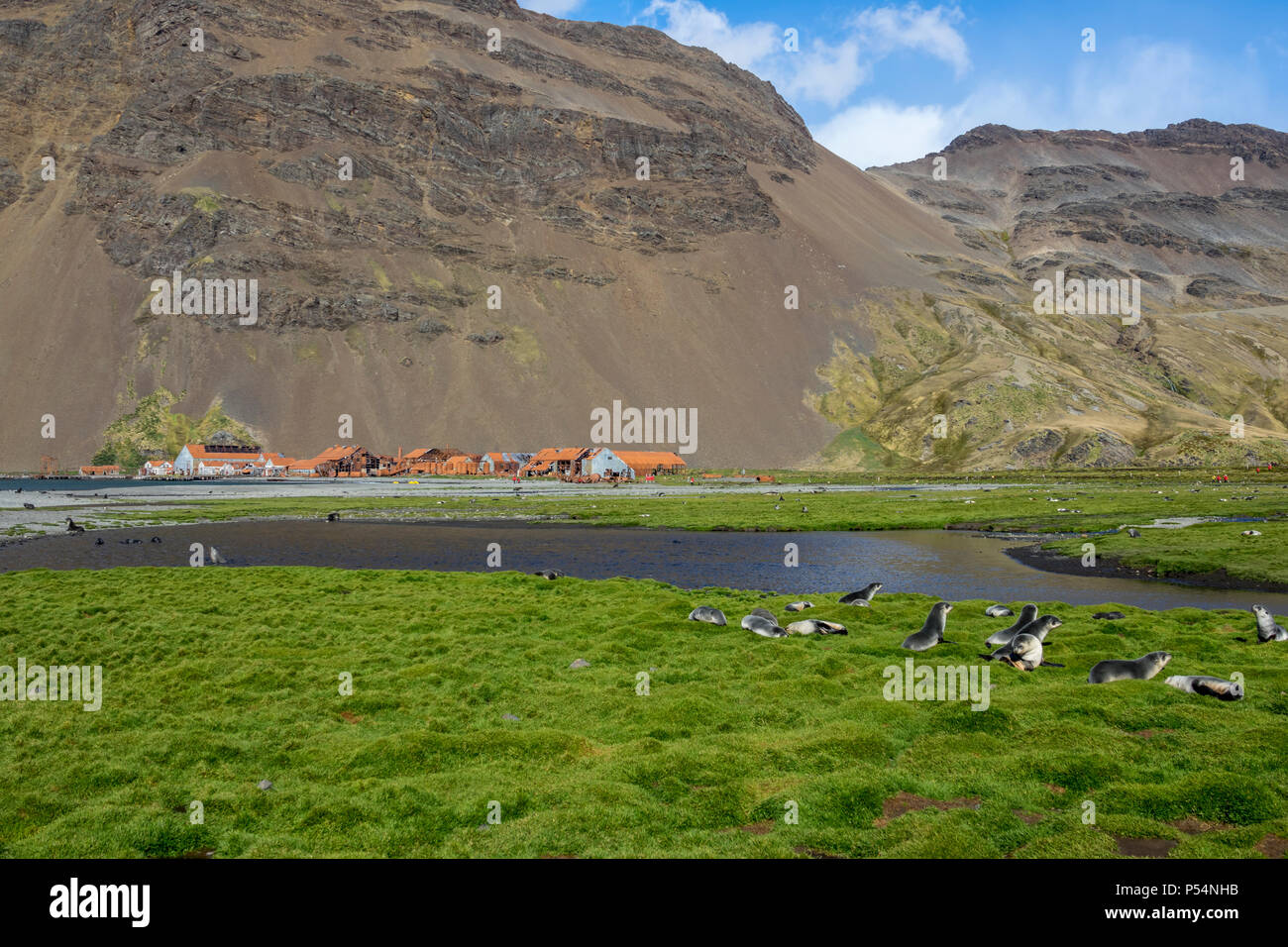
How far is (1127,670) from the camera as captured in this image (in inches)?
658

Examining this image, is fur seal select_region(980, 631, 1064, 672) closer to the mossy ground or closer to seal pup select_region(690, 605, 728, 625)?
seal pup select_region(690, 605, 728, 625)

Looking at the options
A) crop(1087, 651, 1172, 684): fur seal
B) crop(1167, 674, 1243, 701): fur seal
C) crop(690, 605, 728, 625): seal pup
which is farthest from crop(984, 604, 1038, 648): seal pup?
crop(690, 605, 728, 625): seal pup

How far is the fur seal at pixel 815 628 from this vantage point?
72.4 feet

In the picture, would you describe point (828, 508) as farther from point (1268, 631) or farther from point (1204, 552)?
point (1268, 631)

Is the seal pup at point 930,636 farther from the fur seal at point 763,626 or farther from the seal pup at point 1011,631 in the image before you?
the fur seal at point 763,626

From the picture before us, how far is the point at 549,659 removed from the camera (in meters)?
19.9

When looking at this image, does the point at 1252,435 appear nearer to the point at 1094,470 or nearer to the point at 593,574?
the point at 1094,470

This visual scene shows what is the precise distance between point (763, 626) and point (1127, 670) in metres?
8.85

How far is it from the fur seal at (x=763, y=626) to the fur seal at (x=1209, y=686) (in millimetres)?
9106

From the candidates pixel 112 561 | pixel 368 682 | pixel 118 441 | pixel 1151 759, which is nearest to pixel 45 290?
pixel 118 441

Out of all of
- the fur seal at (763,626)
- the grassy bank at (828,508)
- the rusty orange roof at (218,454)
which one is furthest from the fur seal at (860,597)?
the rusty orange roof at (218,454)

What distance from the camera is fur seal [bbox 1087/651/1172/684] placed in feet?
54.5

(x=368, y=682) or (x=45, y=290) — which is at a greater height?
(x=45, y=290)
